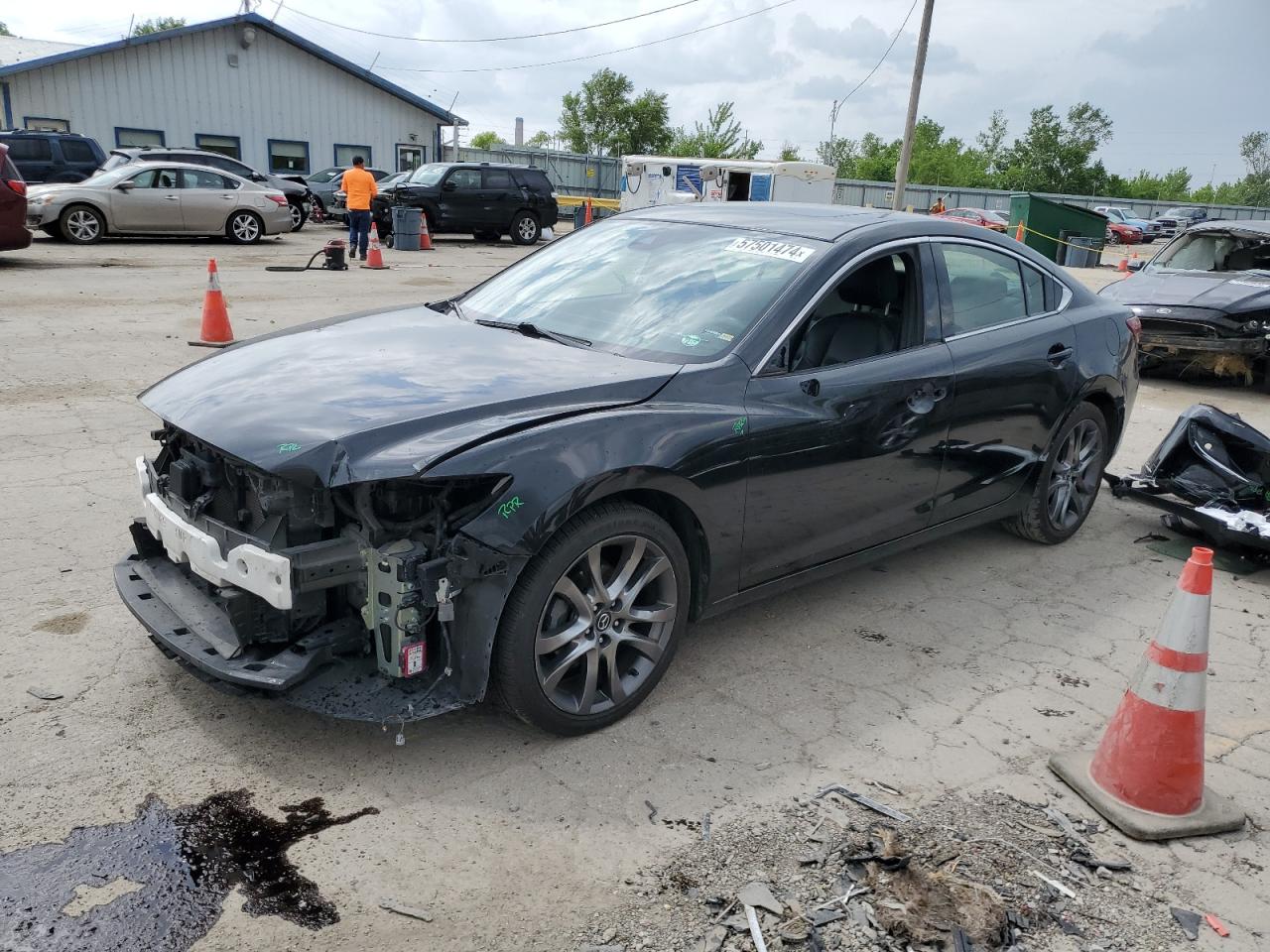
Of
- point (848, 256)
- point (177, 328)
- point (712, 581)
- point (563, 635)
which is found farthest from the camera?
point (177, 328)

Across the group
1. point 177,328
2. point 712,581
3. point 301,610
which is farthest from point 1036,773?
point 177,328

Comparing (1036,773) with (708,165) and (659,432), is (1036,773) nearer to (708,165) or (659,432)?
(659,432)

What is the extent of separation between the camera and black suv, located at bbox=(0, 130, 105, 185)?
20.9 metres

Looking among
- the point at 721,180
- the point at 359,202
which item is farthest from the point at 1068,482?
the point at 721,180

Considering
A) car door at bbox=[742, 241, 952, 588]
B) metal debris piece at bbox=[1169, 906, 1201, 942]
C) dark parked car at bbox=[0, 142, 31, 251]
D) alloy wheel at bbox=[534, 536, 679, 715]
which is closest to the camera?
metal debris piece at bbox=[1169, 906, 1201, 942]

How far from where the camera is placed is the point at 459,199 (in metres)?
22.7

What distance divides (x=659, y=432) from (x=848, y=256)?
50.8 inches

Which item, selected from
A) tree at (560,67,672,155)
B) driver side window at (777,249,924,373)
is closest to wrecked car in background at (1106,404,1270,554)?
driver side window at (777,249,924,373)

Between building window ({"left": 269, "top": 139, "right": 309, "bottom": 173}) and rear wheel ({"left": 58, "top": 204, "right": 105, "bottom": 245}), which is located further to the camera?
building window ({"left": 269, "top": 139, "right": 309, "bottom": 173})

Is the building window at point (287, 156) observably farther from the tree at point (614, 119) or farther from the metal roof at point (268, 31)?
the tree at point (614, 119)

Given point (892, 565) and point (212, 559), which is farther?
point (892, 565)

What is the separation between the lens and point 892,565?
5188 mm

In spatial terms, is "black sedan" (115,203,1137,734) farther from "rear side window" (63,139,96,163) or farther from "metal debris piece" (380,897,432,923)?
"rear side window" (63,139,96,163)

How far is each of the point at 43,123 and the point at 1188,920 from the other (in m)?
33.5
